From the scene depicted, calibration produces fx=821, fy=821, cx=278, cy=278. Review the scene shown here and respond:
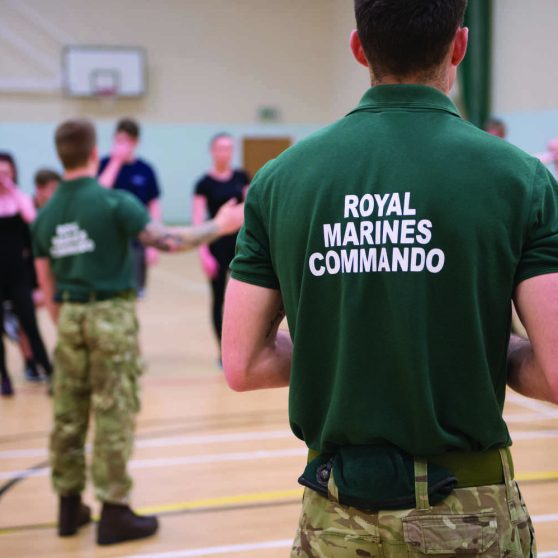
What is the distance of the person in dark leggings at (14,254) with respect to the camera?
639 centimetres

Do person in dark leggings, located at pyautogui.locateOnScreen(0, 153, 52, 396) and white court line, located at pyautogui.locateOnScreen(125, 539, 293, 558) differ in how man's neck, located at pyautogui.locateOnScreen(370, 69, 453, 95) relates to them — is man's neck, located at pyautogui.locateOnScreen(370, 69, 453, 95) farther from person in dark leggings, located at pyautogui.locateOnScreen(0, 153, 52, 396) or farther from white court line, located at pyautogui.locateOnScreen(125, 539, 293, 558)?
person in dark leggings, located at pyautogui.locateOnScreen(0, 153, 52, 396)

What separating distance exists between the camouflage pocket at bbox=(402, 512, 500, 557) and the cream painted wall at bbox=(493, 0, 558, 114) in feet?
37.6

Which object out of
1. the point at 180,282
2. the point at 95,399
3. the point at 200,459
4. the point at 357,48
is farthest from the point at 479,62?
the point at 357,48

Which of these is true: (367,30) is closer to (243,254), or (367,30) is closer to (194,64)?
(243,254)

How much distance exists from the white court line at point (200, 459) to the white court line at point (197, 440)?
0.25 metres

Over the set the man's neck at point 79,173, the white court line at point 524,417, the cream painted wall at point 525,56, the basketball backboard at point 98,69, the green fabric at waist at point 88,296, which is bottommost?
the white court line at point 524,417

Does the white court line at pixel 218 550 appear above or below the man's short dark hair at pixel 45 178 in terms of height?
below

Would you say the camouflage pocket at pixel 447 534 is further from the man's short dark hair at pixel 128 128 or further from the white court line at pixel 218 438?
the man's short dark hair at pixel 128 128

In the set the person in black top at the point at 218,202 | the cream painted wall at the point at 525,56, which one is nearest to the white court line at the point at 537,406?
the person in black top at the point at 218,202

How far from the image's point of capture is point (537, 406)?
5.95 meters

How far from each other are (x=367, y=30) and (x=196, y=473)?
3.57m

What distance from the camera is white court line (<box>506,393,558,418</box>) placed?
573 centimetres

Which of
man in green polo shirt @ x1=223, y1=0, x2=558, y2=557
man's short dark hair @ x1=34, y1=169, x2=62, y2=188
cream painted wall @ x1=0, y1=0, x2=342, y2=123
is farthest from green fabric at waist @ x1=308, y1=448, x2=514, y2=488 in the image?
cream painted wall @ x1=0, y1=0, x2=342, y2=123

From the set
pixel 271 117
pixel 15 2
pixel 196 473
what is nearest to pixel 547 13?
pixel 271 117
